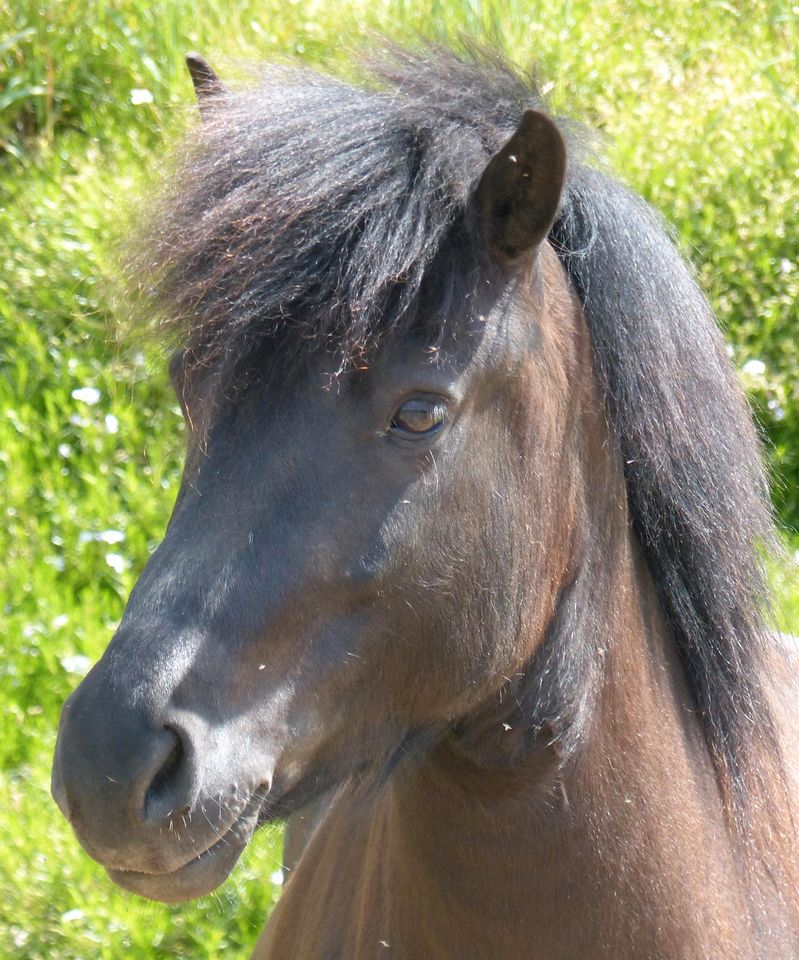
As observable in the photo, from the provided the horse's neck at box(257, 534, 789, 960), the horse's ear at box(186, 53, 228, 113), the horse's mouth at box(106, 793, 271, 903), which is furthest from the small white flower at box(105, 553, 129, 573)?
the horse's mouth at box(106, 793, 271, 903)

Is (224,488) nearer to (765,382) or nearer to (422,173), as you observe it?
(422,173)

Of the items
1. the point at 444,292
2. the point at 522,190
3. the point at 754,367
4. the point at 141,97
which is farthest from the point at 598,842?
the point at 141,97

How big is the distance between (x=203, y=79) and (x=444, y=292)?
753 millimetres

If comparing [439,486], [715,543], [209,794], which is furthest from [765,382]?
[209,794]

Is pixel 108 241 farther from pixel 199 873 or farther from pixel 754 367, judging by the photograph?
pixel 754 367

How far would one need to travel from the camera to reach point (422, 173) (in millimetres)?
1634

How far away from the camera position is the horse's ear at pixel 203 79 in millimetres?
2027

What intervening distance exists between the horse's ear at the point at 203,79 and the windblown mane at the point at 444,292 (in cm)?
15

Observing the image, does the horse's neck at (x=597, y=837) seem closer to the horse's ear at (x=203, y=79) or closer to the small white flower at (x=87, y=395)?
the horse's ear at (x=203, y=79)

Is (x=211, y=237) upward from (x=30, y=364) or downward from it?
upward

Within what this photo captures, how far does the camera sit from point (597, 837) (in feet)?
5.71

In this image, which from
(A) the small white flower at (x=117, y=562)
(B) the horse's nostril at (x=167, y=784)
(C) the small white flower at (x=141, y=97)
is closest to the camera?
(B) the horse's nostril at (x=167, y=784)

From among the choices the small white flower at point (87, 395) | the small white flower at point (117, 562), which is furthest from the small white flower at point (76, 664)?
the small white flower at point (87, 395)

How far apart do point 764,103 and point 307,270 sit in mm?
4620
